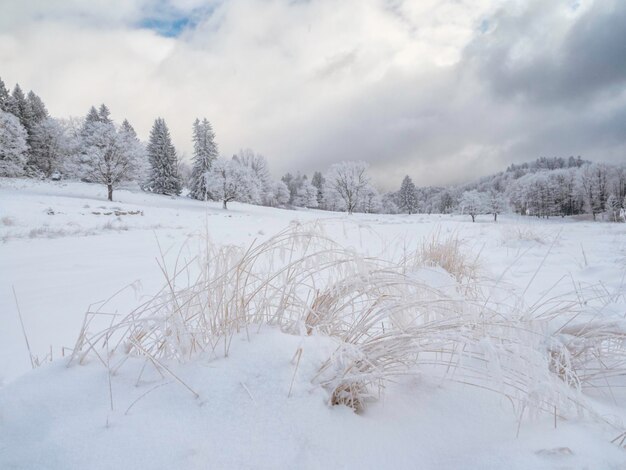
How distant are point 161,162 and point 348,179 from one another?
2565 cm

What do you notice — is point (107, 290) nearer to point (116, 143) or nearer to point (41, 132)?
point (116, 143)

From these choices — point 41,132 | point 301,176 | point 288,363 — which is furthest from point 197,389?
point 301,176

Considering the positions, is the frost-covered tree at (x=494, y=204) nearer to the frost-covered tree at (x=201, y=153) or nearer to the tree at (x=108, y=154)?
the frost-covered tree at (x=201, y=153)

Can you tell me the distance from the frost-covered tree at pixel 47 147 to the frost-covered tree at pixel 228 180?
22.2 meters

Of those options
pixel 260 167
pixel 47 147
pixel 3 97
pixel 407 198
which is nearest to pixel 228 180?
pixel 260 167

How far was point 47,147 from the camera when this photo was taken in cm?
3866

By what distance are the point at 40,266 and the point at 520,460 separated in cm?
512

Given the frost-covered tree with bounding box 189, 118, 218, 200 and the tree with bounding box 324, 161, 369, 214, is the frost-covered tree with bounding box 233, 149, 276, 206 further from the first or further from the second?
the tree with bounding box 324, 161, 369, 214

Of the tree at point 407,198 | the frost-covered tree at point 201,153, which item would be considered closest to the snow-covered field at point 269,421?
the frost-covered tree at point 201,153

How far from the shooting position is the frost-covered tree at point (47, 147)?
36656mm

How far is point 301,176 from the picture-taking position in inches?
3024

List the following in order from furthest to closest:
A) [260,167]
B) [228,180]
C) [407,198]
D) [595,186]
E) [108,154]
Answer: [407,198] < [595,186] < [260,167] < [228,180] < [108,154]

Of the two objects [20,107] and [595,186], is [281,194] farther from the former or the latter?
[595,186]

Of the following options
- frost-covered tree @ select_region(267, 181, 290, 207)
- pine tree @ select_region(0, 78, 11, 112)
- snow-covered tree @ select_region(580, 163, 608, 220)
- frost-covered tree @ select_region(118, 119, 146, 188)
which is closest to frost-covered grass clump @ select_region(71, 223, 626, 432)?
frost-covered tree @ select_region(118, 119, 146, 188)
